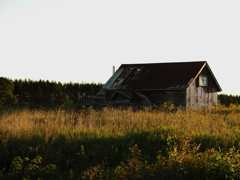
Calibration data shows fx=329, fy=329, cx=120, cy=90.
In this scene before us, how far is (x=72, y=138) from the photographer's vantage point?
11.2 m

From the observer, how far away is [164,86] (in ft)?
96.0

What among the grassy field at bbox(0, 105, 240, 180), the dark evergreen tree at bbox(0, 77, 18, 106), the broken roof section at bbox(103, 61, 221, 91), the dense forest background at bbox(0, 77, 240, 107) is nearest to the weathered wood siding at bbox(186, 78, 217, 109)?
the broken roof section at bbox(103, 61, 221, 91)

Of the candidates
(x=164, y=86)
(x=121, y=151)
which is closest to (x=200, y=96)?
(x=164, y=86)

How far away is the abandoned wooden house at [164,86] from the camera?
2900 centimetres

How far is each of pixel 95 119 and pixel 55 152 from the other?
5135 millimetres

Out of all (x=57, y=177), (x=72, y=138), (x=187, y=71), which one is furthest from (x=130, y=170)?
(x=187, y=71)

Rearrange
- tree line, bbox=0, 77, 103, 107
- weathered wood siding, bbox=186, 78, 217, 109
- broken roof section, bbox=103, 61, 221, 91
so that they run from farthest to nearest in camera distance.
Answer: tree line, bbox=0, 77, 103, 107
broken roof section, bbox=103, 61, 221, 91
weathered wood siding, bbox=186, 78, 217, 109


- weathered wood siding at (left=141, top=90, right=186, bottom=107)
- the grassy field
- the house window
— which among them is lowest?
the grassy field

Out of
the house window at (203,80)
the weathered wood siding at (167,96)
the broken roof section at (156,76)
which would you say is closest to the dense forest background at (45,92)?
the broken roof section at (156,76)

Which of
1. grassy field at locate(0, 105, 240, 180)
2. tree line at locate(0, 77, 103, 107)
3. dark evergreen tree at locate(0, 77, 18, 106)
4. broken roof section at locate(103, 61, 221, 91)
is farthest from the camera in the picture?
tree line at locate(0, 77, 103, 107)

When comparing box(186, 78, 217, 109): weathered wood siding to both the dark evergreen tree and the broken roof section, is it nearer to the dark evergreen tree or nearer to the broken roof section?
the broken roof section

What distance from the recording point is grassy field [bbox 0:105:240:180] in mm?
7434

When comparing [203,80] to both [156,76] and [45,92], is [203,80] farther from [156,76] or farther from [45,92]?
[45,92]

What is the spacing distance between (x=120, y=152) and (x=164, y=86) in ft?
64.2
